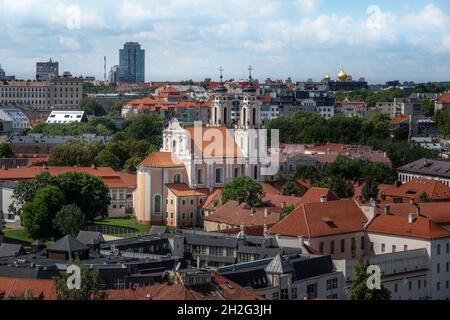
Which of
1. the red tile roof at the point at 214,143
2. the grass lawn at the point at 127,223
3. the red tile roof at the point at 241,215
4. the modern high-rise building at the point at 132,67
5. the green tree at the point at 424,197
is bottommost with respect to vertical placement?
the grass lawn at the point at 127,223

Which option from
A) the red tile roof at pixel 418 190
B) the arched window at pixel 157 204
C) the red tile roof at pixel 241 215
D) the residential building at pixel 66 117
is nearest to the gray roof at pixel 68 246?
the red tile roof at pixel 241 215

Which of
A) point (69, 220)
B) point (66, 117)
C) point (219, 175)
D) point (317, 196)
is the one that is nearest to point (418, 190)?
point (317, 196)

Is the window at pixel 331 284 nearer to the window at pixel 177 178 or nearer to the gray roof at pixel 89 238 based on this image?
the gray roof at pixel 89 238

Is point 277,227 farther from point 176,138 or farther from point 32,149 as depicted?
point 32,149

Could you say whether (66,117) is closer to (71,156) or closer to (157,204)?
(71,156)

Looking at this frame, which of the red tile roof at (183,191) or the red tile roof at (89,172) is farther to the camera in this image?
the red tile roof at (89,172)

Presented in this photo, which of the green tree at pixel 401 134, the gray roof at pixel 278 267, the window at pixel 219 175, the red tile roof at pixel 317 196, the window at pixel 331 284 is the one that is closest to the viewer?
the gray roof at pixel 278 267
